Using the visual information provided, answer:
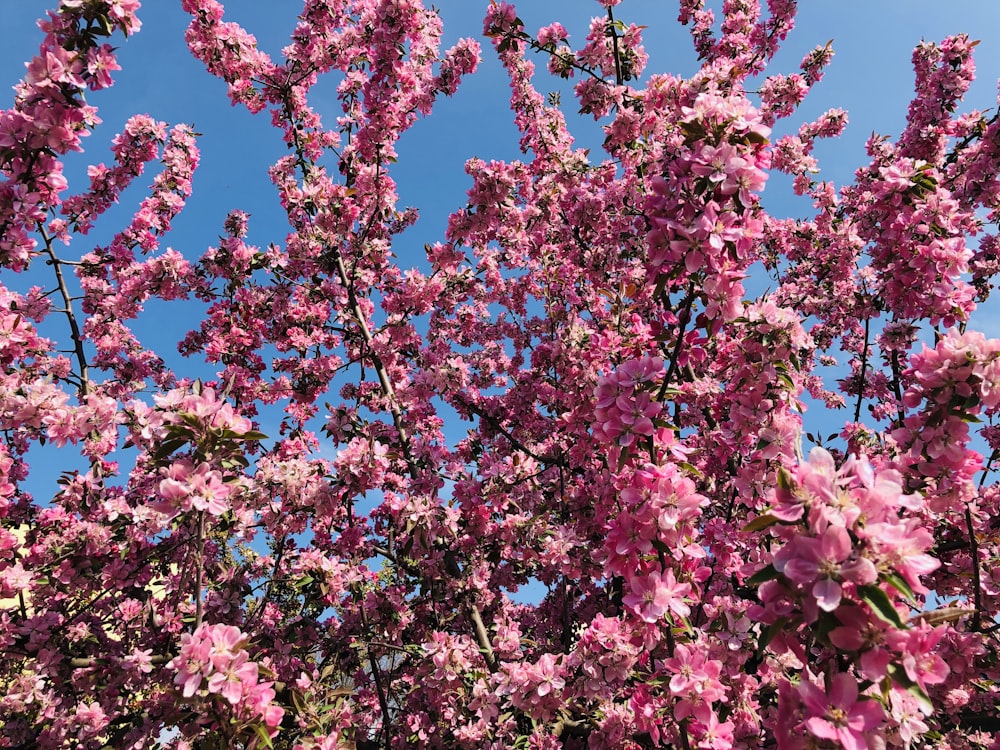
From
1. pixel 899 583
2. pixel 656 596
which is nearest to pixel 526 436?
pixel 656 596

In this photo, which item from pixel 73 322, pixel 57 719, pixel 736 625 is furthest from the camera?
pixel 73 322

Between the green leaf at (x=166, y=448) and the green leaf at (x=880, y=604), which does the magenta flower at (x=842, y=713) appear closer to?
the green leaf at (x=880, y=604)

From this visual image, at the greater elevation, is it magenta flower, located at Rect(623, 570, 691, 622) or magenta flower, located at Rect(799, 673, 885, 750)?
magenta flower, located at Rect(623, 570, 691, 622)

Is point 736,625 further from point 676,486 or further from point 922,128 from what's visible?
point 922,128

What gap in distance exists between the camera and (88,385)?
5059 mm

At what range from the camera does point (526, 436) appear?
702 cm

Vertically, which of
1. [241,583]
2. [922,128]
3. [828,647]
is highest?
[922,128]

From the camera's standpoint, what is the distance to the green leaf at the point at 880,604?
1.48m

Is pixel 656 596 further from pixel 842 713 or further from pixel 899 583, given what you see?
pixel 899 583

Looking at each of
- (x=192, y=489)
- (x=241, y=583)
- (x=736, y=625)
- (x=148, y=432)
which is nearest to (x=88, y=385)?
(x=241, y=583)

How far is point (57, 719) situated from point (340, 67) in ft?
24.7

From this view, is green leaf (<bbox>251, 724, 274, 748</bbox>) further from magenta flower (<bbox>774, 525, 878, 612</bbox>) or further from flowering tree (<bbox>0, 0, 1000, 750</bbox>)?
magenta flower (<bbox>774, 525, 878, 612</bbox>)

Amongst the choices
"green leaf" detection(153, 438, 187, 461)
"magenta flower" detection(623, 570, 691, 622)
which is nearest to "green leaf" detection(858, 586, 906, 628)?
"magenta flower" detection(623, 570, 691, 622)

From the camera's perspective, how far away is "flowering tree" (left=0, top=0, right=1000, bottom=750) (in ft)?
7.86
